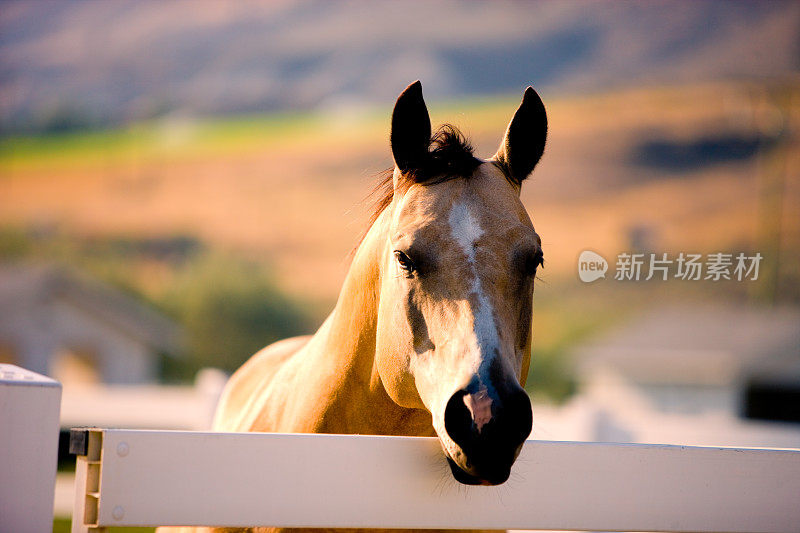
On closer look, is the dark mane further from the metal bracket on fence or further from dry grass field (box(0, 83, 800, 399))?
dry grass field (box(0, 83, 800, 399))

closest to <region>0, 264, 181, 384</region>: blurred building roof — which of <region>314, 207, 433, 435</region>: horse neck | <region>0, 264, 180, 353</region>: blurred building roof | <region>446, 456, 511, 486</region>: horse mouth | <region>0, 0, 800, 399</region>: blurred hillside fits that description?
<region>0, 264, 180, 353</region>: blurred building roof

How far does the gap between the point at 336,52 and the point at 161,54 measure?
19.2 metres

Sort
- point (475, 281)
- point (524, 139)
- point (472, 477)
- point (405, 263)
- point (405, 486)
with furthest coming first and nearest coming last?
1. point (524, 139)
2. point (405, 263)
3. point (475, 281)
4. point (405, 486)
5. point (472, 477)

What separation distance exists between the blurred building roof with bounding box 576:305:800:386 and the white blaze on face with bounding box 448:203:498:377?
2672cm

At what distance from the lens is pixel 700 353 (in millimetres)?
29375

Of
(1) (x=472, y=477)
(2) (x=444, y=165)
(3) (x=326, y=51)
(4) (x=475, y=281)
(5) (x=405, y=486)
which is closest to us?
(1) (x=472, y=477)

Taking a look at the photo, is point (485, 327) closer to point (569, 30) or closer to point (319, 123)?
point (319, 123)

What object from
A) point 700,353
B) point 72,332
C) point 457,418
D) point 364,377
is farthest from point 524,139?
point 72,332

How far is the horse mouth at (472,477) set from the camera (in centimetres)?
182

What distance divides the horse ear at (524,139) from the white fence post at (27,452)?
1.56m

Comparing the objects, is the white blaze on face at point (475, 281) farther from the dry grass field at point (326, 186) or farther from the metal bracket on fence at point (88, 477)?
the dry grass field at point (326, 186)

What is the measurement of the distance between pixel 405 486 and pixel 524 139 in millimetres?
1228

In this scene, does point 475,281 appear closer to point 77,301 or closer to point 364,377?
point 364,377

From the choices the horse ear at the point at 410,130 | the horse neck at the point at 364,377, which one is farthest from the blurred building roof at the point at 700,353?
the horse ear at the point at 410,130
